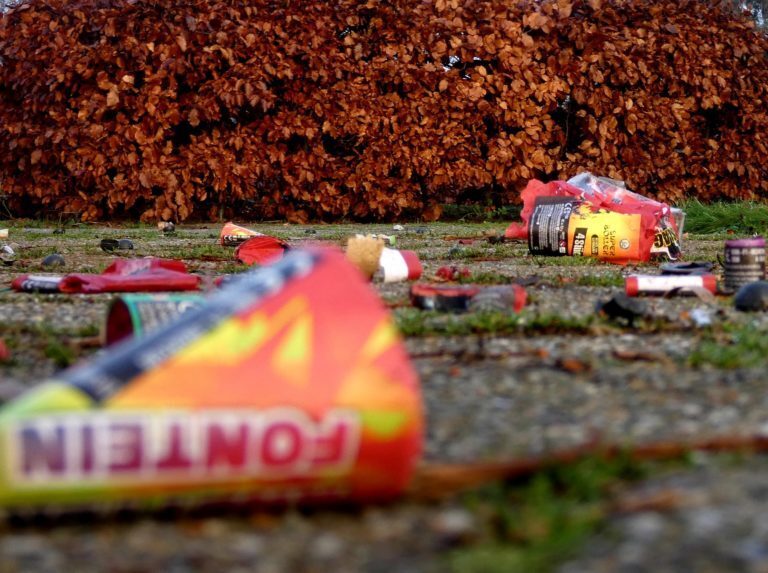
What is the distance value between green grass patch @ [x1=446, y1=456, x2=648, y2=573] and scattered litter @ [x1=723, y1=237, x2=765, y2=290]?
Answer: 2.64 m

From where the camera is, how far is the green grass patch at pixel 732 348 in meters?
2.46

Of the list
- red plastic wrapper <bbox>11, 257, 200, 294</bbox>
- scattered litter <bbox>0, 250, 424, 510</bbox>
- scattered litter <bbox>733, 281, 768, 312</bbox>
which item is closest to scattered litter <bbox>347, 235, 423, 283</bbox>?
red plastic wrapper <bbox>11, 257, 200, 294</bbox>

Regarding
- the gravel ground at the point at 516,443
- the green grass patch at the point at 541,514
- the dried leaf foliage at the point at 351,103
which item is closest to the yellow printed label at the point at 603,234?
the gravel ground at the point at 516,443

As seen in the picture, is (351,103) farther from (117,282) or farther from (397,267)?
(117,282)

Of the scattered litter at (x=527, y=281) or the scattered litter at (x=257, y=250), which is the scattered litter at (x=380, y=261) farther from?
the scattered litter at (x=257, y=250)

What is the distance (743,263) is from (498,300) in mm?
1214

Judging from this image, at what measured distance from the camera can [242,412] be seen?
1.42m

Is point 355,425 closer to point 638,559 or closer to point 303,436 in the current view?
point 303,436

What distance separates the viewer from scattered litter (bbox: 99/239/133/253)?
21.2 feet

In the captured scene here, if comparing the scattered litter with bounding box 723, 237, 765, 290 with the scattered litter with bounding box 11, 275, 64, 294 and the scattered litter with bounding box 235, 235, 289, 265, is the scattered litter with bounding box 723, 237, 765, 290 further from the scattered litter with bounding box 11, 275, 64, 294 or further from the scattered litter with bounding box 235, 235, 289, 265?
the scattered litter with bounding box 11, 275, 64, 294

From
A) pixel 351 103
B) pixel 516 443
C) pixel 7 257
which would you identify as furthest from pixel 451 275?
pixel 351 103

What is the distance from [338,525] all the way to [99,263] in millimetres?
4517

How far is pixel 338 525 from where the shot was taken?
4.66ft

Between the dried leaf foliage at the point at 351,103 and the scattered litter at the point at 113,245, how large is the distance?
9.63 feet
